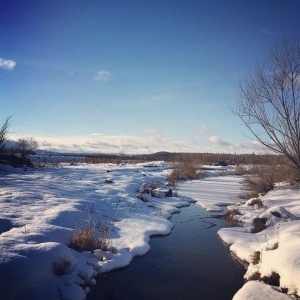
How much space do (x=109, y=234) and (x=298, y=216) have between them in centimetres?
582

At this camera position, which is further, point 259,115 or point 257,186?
point 257,186

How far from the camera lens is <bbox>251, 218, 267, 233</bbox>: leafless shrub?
27.4ft

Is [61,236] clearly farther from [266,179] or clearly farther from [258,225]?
[266,179]

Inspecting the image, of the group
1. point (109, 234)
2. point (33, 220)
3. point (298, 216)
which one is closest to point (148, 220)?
point (109, 234)

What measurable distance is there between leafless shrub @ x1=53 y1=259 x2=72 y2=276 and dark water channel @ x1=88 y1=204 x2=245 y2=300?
61 centimetres

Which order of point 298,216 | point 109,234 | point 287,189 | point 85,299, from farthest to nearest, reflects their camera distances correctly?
1. point 287,189
2. point 298,216
3. point 109,234
4. point 85,299

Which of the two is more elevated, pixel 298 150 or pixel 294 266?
pixel 298 150

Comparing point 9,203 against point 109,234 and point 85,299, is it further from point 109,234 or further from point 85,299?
point 85,299

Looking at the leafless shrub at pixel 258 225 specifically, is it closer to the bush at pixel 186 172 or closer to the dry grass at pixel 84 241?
the dry grass at pixel 84 241

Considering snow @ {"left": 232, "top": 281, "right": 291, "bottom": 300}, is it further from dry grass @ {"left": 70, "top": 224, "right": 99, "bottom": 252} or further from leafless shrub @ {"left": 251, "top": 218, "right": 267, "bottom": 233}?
leafless shrub @ {"left": 251, "top": 218, "right": 267, "bottom": 233}

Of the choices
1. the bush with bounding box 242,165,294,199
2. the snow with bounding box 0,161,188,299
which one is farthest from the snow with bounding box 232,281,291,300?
the bush with bounding box 242,165,294,199

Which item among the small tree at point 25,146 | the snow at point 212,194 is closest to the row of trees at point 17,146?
the small tree at point 25,146

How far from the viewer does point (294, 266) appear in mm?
4570

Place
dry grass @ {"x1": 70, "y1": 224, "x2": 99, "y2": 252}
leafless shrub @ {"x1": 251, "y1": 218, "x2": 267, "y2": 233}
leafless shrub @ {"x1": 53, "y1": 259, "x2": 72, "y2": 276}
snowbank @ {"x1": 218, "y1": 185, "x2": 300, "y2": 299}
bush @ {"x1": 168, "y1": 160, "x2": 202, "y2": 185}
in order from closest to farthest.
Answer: snowbank @ {"x1": 218, "y1": 185, "x2": 300, "y2": 299} < leafless shrub @ {"x1": 53, "y1": 259, "x2": 72, "y2": 276} < dry grass @ {"x1": 70, "y1": 224, "x2": 99, "y2": 252} < leafless shrub @ {"x1": 251, "y1": 218, "x2": 267, "y2": 233} < bush @ {"x1": 168, "y1": 160, "x2": 202, "y2": 185}
